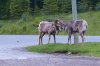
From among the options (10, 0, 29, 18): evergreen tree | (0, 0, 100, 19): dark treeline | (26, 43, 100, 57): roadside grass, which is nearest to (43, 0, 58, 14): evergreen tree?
(0, 0, 100, 19): dark treeline

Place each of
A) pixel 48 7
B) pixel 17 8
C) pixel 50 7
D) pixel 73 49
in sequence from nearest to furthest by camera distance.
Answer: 1. pixel 73 49
2. pixel 50 7
3. pixel 48 7
4. pixel 17 8

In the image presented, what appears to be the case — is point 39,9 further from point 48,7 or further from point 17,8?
point 17,8

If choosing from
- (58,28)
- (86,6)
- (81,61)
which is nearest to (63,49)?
(58,28)

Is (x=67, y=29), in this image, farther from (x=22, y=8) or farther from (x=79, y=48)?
(x=22, y=8)

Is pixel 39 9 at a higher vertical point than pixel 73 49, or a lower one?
lower

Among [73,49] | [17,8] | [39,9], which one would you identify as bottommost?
[39,9]

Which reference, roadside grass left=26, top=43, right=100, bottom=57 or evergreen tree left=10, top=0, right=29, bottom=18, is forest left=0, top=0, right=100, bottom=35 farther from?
roadside grass left=26, top=43, right=100, bottom=57

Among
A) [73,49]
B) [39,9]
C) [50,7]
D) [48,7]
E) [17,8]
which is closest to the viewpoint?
[73,49]

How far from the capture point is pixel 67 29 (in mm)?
22203

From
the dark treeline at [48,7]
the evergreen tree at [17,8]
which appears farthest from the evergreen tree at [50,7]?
the evergreen tree at [17,8]

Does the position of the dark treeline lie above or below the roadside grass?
below

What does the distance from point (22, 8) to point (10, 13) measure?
198 centimetres

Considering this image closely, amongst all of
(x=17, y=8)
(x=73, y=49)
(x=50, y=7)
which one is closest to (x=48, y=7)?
(x=50, y=7)

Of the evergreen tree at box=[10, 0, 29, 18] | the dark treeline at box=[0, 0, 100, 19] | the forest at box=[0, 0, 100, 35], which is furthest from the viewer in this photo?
the evergreen tree at box=[10, 0, 29, 18]
